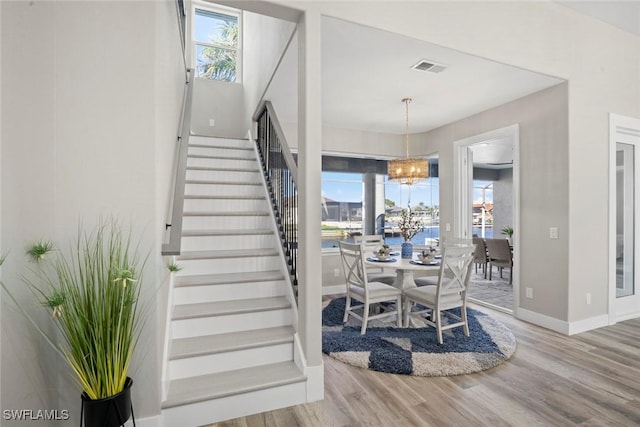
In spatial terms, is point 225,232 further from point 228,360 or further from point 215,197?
point 228,360

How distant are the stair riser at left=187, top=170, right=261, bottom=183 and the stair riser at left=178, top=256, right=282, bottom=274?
4.74 feet

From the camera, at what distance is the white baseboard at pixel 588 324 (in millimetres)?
3393

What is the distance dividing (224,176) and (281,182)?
4.06 ft

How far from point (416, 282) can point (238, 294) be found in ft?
7.81

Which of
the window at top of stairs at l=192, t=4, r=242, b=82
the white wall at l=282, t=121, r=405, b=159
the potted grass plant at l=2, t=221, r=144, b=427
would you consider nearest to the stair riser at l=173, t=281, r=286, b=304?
the potted grass plant at l=2, t=221, r=144, b=427

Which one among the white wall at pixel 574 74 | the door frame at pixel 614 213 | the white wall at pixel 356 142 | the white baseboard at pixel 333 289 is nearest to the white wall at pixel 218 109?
the white wall at pixel 356 142

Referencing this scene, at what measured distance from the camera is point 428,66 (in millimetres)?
3188

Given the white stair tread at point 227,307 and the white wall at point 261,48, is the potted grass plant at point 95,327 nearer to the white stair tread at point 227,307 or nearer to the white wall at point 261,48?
the white stair tread at point 227,307

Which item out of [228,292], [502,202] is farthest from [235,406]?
[502,202]

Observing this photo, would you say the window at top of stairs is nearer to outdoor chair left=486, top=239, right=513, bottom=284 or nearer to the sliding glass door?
outdoor chair left=486, top=239, right=513, bottom=284

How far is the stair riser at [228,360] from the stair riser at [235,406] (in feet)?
0.80

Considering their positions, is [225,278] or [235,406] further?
[225,278]

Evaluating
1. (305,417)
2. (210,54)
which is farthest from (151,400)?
(210,54)

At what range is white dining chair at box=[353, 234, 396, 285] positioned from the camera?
13.5ft
